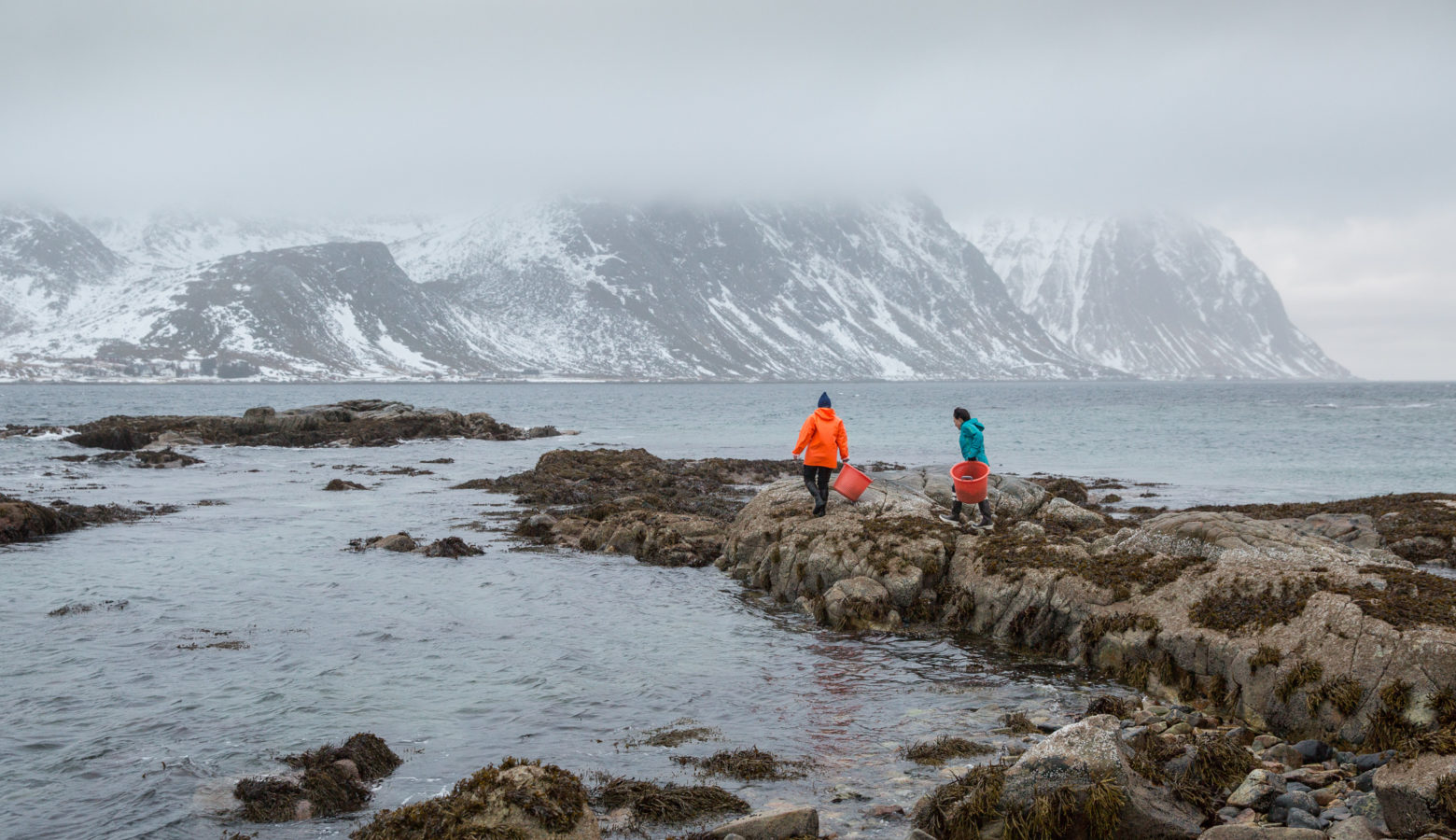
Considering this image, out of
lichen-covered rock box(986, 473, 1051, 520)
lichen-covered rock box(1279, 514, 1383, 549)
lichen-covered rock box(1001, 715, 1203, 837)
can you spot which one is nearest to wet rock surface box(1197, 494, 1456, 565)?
lichen-covered rock box(1279, 514, 1383, 549)

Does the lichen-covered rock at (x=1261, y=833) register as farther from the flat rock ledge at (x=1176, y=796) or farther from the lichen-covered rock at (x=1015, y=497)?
the lichen-covered rock at (x=1015, y=497)

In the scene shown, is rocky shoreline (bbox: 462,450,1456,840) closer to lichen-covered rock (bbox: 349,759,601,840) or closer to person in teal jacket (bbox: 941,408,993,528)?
person in teal jacket (bbox: 941,408,993,528)

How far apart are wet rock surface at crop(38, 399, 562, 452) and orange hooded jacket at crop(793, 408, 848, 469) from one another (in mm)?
45697

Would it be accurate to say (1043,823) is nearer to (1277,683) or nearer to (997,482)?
(1277,683)

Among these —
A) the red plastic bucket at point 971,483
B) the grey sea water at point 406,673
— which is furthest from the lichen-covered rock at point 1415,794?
the red plastic bucket at point 971,483

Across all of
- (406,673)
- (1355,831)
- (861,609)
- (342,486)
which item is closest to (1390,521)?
(861,609)

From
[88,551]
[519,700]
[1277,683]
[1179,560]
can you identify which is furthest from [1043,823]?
[88,551]

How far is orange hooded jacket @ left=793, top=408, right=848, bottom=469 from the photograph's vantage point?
20.2m

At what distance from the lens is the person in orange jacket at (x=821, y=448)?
20172 mm

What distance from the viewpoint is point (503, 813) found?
7.56 m

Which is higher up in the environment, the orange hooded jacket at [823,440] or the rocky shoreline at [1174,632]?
the orange hooded jacket at [823,440]

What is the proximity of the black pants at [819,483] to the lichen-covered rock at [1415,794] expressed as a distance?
43.6 ft

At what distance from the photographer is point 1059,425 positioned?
8975 cm

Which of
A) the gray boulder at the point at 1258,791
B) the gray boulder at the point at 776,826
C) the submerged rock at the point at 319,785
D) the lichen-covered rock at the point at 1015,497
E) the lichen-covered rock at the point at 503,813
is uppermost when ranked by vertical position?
the lichen-covered rock at the point at 1015,497
